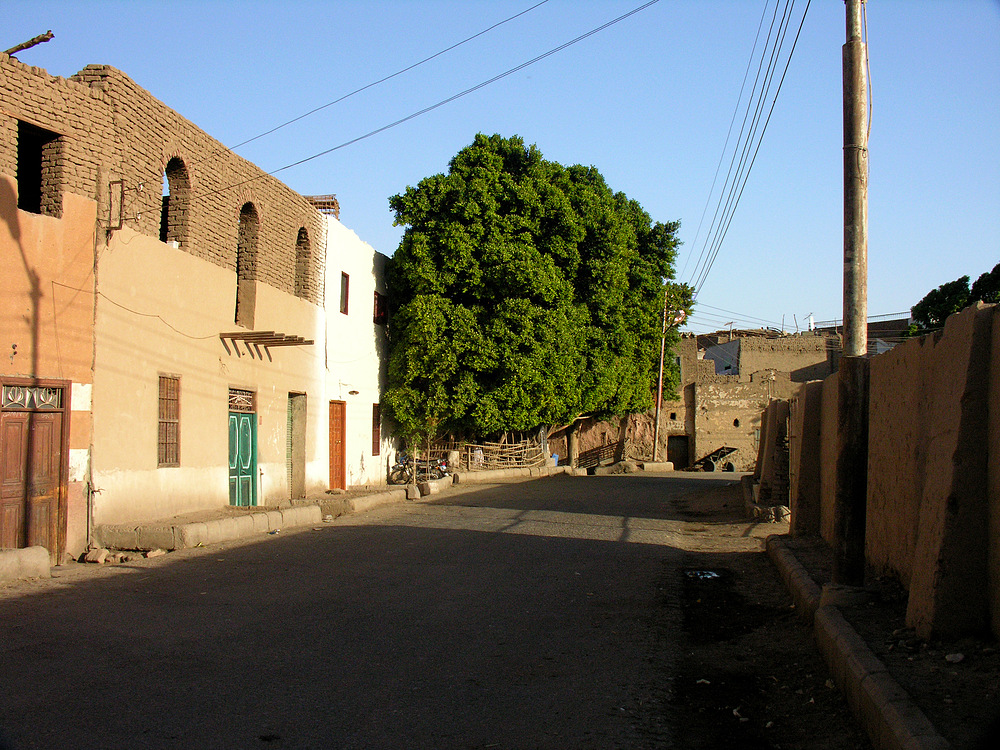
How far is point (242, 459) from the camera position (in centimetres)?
1720

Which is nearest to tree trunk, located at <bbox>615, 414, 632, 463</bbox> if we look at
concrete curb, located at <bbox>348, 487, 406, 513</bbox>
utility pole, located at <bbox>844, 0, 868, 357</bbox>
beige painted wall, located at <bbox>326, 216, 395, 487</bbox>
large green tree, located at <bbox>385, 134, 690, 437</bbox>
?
large green tree, located at <bbox>385, 134, 690, 437</bbox>

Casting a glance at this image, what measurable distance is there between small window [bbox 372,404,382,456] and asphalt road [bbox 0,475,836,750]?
14133mm

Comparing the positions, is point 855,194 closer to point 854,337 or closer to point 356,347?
point 854,337

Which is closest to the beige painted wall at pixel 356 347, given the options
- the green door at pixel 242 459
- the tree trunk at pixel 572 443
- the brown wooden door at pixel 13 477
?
the green door at pixel 242 459

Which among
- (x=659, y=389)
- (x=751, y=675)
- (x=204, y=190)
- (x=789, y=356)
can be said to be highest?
(x=204, y=190)

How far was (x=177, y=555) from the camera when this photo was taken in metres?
11.6

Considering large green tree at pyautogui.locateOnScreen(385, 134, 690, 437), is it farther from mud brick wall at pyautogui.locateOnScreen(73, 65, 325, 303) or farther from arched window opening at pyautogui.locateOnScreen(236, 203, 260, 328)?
arched window opening at pyautogui.locateOnScreen(236, 203, 260, 328)

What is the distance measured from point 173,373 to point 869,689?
490 inches

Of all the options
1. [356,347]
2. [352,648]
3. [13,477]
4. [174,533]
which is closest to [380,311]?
[356,347]

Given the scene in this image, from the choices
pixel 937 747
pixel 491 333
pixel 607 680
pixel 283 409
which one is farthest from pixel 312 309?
pixel 937 747

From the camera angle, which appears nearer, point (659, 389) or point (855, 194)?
point (855, 194)

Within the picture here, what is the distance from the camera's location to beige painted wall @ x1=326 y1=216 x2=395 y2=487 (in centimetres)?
2253

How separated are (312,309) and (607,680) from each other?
16472mm

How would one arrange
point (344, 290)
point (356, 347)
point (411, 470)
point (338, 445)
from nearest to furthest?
point (338, 445)
point (344, 290)
point (356, 347)
point (411, 470)
